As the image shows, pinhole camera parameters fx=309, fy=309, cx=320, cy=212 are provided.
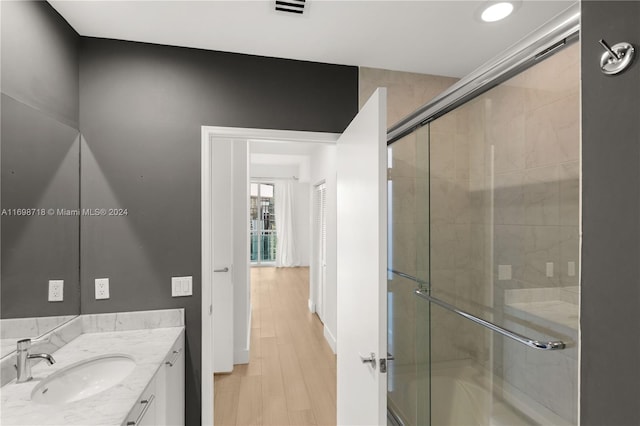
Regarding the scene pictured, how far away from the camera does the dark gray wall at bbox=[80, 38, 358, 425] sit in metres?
1.78

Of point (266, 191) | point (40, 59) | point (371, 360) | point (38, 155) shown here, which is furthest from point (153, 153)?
point (266, 191)

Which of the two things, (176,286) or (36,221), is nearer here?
(36,221)

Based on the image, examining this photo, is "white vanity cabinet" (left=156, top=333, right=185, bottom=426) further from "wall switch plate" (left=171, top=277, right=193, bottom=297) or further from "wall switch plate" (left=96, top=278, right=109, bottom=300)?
"wall switch plate" (left=96, top=278, right=109, bottom=300)

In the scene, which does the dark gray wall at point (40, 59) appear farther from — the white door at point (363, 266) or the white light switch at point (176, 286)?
the white door at point (363, 266)

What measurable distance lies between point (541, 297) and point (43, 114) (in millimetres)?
2592

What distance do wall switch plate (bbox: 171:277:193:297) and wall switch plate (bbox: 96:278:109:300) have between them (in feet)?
1.15

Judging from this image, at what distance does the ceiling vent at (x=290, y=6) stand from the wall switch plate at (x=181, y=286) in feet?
5.15

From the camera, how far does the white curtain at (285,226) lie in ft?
25.7

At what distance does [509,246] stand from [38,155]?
244 centimetres

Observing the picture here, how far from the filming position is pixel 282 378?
277 centimetres

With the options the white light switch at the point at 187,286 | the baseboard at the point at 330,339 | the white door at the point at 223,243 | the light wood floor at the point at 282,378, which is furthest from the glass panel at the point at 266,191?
the white light switch at the point at 187,286

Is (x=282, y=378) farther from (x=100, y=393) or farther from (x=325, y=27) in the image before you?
(x=325, y=27)
